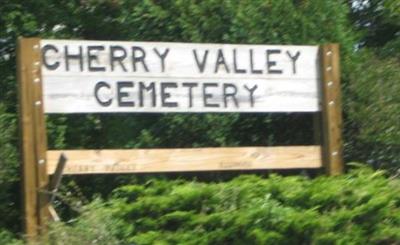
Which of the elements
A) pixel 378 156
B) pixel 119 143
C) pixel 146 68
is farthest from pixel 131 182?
pixel 378 156

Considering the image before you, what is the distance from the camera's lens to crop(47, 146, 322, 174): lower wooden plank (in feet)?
24.5

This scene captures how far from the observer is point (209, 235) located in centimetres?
682

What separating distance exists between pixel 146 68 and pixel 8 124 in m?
1.27

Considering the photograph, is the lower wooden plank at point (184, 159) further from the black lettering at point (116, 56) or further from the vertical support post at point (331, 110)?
the black lettering at point (116, 56)

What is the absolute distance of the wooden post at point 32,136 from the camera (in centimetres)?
729

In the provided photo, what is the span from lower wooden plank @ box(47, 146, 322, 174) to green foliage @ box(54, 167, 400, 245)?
0.29m

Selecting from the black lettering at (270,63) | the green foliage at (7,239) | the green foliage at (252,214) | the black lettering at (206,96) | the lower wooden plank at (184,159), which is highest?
the black lettering at (270,63)

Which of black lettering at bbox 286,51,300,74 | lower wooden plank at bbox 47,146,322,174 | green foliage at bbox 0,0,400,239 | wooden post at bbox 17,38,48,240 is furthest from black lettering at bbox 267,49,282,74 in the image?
wooden post at bbox 17,38,48,240

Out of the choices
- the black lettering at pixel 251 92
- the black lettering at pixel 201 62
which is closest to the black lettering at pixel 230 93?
the black lettering at pixel 251 92

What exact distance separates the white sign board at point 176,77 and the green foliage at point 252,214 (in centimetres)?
80

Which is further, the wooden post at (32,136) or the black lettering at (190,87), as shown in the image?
the black lettering at (190,87)

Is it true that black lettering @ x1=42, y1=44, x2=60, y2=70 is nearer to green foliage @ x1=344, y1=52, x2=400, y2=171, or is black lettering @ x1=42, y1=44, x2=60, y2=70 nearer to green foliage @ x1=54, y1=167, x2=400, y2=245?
green foliage @ x1=54, y1=167, x2=400, y2=245

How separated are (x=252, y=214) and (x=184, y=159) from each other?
118cm

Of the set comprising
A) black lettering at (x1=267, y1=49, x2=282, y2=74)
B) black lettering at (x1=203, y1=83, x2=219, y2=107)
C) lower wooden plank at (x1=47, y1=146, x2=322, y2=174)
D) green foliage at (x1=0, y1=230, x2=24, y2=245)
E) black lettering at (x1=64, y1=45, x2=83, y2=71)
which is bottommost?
green foliage at (x1=0, y1=230, x2=24, y2=245)
